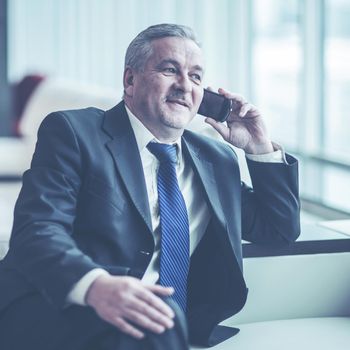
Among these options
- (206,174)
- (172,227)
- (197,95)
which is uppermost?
(197,95)

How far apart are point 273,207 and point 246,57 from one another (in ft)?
16.2

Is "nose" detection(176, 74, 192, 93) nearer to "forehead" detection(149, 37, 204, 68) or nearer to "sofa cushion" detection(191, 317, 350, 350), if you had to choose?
"forehead" detection(149, 37, 204, 68)

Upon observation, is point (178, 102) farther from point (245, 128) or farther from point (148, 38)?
point (245, 128)

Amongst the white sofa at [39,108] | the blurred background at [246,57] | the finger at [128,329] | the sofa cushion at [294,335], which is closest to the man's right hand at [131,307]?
the finger at [128,329]

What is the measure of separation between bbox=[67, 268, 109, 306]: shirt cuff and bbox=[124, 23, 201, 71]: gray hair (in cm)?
64

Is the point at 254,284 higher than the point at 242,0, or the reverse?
the point at 242,0

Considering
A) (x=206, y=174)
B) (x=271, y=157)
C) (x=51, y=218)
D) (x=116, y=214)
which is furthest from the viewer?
(x=271, y=157)

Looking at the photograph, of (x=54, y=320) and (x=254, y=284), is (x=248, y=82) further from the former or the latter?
(x=54, y=320)

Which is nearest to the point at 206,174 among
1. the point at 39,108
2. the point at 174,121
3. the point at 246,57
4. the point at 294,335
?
the point at 174,121

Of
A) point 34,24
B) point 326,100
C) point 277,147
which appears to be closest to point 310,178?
point 326,100

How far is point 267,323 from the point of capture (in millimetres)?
2264

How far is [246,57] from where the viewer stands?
23.0 ft

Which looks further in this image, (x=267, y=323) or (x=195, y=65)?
→ (x=267, y=323)

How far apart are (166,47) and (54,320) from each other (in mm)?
758
